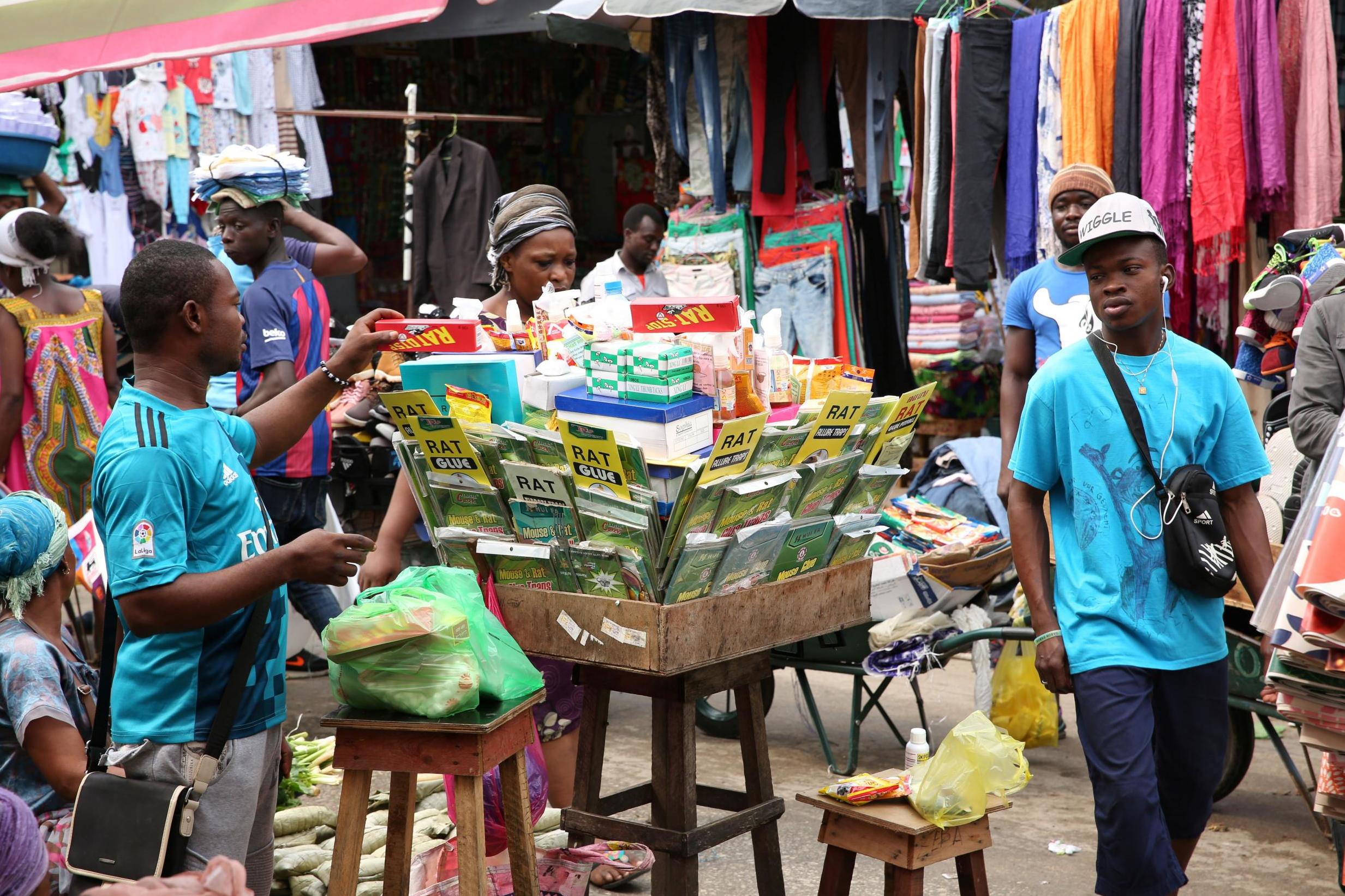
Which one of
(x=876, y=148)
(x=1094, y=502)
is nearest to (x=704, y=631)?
(x=1094, y=502)

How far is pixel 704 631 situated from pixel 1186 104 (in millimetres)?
3766

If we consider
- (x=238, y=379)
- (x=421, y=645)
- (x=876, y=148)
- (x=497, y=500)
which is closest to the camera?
(x=421, y=645)

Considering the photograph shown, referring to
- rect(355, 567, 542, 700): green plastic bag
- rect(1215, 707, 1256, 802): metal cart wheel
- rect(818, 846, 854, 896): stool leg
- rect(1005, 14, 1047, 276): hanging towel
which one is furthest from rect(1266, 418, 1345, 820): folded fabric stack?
rect(1005, 14, 1047, 276): hanging towel

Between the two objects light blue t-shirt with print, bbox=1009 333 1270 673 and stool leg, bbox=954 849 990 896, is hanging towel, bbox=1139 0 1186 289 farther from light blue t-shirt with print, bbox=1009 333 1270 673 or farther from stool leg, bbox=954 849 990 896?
stool leg, bbox=954 849 990 896

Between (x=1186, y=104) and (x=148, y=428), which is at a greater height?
(x=1186, y=104)

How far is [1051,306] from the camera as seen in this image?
17.1 feet

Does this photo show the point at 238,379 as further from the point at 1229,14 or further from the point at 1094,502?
the point at 1229,14

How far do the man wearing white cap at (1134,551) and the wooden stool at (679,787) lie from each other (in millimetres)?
847

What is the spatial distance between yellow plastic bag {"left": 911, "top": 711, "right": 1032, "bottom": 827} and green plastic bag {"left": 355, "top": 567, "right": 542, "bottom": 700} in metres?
0.98

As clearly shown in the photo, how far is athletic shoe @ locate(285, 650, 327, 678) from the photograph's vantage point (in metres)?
6.57

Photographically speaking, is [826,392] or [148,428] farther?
[826,392]

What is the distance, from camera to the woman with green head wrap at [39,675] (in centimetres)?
302

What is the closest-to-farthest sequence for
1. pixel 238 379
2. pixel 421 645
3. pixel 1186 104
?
pixel 421 645 → pixel 238 379 → pixel 1186 104

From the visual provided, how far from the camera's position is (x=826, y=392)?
3631 millimetres
